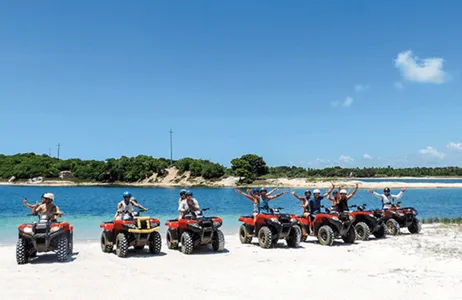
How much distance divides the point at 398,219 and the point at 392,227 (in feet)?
1.69

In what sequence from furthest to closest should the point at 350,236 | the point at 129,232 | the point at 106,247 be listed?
1. the point at 350,236
2. the point at 106,247
3. the point at 129,232

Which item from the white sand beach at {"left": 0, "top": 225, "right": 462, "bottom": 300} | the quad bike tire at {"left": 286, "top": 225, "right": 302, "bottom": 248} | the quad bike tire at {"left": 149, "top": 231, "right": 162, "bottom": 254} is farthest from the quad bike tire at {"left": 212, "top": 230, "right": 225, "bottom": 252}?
the quad bike tire at {"left": 286, "top": 225, "right": 302, "bottom": 248}

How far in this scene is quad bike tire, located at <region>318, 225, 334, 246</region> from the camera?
13.1 meters

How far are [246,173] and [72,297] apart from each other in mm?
82134

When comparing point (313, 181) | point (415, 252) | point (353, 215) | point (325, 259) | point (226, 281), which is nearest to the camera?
point (226, 281)

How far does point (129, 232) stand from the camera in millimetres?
11453

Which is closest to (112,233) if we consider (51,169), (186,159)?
(186,159)

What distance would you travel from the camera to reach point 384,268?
980cm

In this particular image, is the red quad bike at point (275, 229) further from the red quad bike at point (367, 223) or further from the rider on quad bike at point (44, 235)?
the rider on quad bike at point (44, 235)

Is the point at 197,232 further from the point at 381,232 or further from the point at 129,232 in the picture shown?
the point at 381,232

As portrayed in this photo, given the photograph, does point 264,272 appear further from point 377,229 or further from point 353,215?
point 377,229

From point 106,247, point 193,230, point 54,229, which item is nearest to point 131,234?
point 106,247

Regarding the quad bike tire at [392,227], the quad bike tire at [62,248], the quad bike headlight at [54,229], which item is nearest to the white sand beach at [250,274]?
the quad bike tire at [62,248]

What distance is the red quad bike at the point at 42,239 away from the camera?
1005 centimetres
